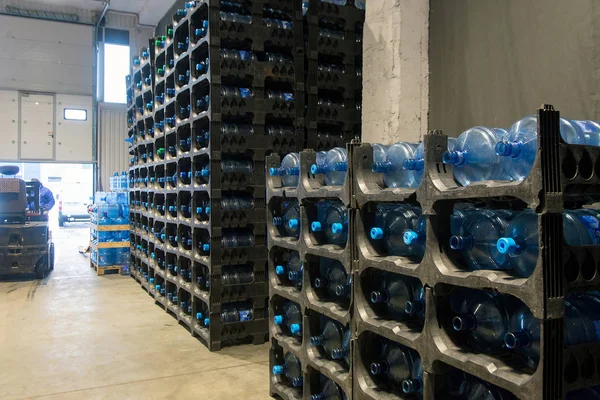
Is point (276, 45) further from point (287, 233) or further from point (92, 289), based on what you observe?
point (92, 289)

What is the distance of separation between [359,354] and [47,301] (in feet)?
22.6

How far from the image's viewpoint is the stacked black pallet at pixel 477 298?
1.89 meters

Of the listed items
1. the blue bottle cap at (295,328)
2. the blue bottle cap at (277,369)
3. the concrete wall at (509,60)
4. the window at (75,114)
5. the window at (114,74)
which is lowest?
the blue bottle cap at (277,369)

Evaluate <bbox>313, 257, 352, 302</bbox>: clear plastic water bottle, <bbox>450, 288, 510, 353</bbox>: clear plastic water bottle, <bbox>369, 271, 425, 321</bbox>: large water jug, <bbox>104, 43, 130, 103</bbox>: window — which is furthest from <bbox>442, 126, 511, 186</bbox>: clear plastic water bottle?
<bbox>104, 43, 130, 103</bbox>: window

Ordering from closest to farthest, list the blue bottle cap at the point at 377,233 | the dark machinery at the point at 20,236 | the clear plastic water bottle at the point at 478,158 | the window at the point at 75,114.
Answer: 1. the clear plastic water bottle at the point at 478,158
2. the blue bottle cap at the point at 377,233
3. the dark machinery at the point at 20,236
4. the window at the point at 75,114

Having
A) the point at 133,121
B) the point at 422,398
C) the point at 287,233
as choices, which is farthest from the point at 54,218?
the point at 422,398

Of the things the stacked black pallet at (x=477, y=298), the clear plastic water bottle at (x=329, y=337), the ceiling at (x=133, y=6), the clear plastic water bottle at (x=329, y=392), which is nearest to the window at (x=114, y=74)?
the ceiling at (x=133, y=6)

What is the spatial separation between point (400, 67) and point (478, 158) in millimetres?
2718

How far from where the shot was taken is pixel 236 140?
5645 millimetres

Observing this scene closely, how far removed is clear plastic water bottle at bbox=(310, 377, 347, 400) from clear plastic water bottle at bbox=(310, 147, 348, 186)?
4.72ft

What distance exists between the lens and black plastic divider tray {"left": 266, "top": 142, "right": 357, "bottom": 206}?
3.14 metres

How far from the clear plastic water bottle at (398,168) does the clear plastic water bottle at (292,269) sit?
1.24m

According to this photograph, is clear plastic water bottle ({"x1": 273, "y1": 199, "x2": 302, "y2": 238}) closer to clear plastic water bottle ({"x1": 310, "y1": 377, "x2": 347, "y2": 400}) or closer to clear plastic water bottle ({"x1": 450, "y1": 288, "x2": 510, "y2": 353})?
clear plastic water bottle ({"x1": 310, "y1": 377, "x2": 347, "y2": 400})

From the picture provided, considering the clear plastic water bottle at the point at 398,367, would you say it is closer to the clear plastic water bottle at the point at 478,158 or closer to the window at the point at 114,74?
the clear plastic water bottle at the point at 478,158
